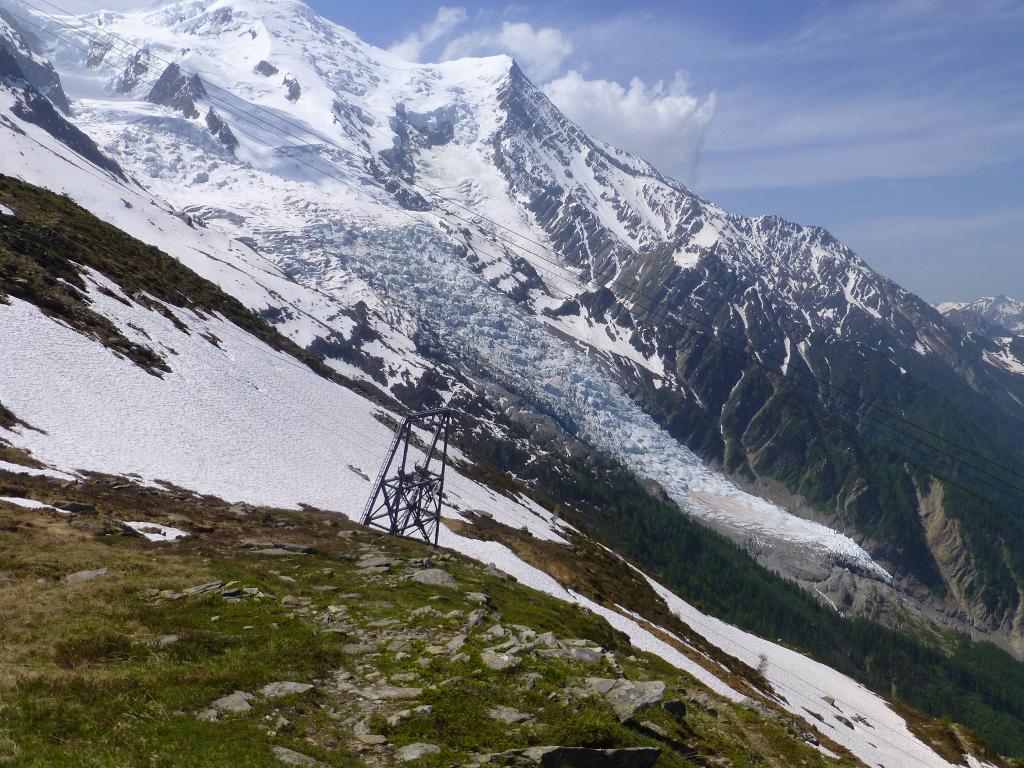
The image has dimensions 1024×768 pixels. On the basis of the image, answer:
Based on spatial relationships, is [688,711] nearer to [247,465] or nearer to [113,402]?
[247,465]

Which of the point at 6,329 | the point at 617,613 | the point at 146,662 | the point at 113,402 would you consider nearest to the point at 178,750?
the point at 146,662

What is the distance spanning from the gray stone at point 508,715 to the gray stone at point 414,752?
2.52 m

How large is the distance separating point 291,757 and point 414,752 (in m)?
2.75

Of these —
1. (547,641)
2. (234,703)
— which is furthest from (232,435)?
(234,703)

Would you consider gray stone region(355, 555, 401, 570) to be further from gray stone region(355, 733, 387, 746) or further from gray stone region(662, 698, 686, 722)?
gray stone region(355, 733, 387, 746)

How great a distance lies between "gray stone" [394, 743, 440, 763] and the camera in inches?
606

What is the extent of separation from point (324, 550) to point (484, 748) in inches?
971

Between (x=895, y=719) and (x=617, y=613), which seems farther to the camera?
(x=895, y=719)

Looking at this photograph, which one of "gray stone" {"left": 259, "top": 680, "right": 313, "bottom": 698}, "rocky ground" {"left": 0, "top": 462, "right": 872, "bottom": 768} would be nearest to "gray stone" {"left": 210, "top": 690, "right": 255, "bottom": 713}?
"rocky ground" {"left": 0, "top": 462, "right": 872, "bottom": 768}

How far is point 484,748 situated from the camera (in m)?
16.3

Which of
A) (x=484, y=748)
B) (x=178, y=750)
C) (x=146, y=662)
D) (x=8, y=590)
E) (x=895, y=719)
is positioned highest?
(x=484, y=748)

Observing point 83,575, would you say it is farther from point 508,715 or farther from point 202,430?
point 202,430

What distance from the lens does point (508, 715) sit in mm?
18219

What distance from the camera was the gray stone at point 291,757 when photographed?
13992mm
